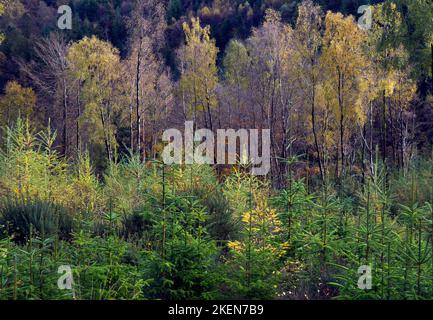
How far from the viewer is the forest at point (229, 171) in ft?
19.0

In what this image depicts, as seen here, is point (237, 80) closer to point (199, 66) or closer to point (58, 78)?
point (199, 66)

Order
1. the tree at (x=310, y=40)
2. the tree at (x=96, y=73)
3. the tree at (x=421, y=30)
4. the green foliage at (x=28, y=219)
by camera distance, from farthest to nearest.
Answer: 1. the tree at (x=96, y=73)
2. the tree at (x=310, y=40)
3. the tree at (x=421, y=30)
4. the green foliage at (x=28, y=219)

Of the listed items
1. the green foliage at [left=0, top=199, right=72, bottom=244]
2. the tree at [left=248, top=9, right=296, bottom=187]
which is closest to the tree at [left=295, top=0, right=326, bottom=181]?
the tree at [left=248, top=9, right=296, bottom=187]

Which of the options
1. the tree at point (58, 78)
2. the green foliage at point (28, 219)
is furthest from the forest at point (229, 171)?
the tree at point (58, 78)

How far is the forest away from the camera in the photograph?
19.0 feet

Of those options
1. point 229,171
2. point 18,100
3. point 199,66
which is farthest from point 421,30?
point 18,100

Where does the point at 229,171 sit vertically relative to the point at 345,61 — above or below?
below

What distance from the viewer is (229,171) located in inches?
1154

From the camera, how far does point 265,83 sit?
34.3 meters

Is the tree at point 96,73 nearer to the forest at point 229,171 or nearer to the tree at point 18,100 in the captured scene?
the forest at point 229,171

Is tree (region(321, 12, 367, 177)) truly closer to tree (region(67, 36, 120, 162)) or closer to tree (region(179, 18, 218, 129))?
tree (region(179, 18, 218, 129))

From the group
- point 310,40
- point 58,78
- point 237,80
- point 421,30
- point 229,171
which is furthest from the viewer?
point 237,80
